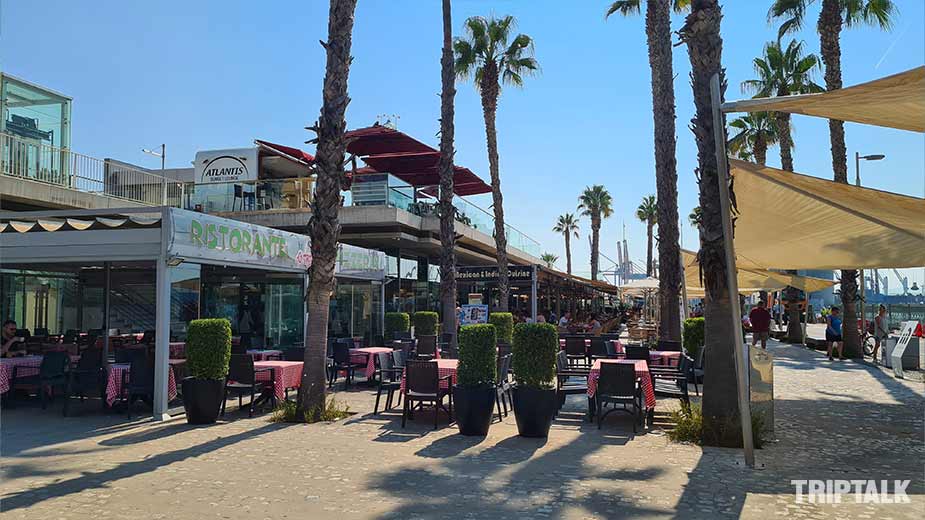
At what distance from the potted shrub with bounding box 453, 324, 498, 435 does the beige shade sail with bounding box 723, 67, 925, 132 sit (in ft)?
13.3

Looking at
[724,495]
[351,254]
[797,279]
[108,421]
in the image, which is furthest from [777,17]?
[108,421]

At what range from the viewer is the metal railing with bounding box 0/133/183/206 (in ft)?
49.4

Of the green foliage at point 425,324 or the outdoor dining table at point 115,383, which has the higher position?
the green foliage at point 425,324

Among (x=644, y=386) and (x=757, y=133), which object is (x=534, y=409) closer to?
(x=644, y=386)

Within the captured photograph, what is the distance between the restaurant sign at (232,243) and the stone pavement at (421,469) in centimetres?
269

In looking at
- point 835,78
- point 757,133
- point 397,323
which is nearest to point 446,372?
point 397,323

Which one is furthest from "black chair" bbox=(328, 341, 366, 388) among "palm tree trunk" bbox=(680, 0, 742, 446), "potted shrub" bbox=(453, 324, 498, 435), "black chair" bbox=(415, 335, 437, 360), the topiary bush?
"palm tree trunk" bbox=(680, 0, 742, 446)

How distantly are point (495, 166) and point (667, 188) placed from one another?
7.06 metres

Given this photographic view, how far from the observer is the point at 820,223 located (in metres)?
9.16

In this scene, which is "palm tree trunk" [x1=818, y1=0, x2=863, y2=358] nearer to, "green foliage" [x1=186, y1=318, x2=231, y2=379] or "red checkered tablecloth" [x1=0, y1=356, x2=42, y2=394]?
"green foliage" [x1=186, y1=318, x2=231, y2=379]

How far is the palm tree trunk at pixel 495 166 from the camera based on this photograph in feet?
68.2

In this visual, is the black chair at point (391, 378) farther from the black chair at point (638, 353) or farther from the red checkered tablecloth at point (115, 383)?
the black chair at point (638, 353)

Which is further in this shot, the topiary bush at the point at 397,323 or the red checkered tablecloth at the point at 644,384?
the topiary bush at the point at 397,323

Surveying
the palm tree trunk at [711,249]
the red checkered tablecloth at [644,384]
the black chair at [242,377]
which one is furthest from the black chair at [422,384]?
the palm tree trunk at [711,249]
